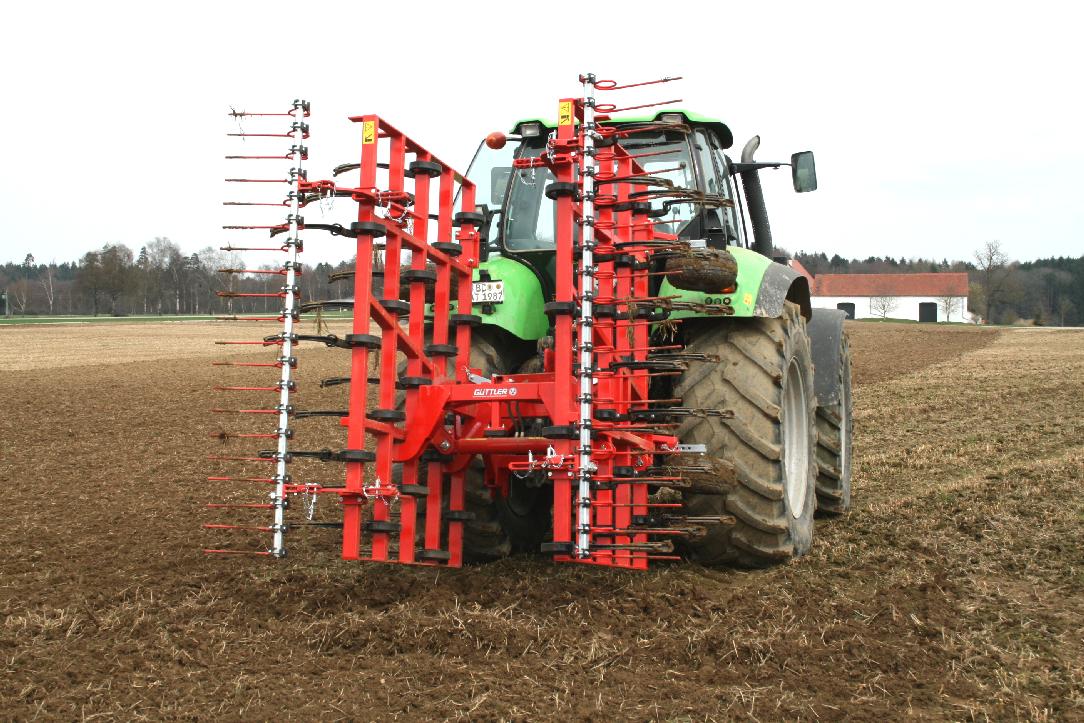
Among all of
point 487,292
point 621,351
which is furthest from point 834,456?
point 621,351

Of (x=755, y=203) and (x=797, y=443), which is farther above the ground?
(x=755, y=203)

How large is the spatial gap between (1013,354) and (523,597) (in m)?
25.4

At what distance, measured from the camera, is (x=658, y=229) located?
6.00m

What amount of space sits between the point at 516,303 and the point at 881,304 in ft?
280

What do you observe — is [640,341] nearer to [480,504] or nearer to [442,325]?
[442,325]

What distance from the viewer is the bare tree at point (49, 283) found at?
95438mm

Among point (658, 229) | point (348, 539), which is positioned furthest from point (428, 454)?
point (658, 229)

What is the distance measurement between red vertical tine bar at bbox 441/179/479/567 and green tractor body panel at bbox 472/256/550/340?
93 mm

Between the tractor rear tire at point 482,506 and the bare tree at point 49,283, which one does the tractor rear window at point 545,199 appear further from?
the bare tree at point 49,283

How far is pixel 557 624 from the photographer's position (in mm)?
4430

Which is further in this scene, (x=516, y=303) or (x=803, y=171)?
(x=803, y=171)

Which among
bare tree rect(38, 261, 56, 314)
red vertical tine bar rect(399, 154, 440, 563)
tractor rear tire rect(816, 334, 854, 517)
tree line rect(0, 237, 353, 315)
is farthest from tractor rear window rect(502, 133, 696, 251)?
bare tree rect(38, 261, 56, 314)

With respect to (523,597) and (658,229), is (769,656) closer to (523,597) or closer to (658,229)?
(523,597)

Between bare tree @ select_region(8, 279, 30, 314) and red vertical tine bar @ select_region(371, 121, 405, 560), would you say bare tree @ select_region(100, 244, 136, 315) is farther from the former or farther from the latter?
red vertical tine bar @ select_region(371, 121, 405, 560)
